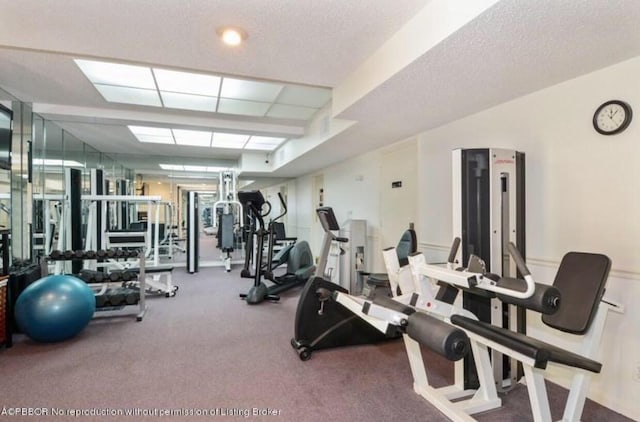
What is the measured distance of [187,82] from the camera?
3.57 metres

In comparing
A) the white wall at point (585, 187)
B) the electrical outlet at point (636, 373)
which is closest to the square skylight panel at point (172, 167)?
the white wall at point (585, 187)

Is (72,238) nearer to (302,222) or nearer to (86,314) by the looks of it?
(86,314)

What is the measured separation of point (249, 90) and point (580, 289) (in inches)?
138

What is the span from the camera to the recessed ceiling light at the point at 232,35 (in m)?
2.15

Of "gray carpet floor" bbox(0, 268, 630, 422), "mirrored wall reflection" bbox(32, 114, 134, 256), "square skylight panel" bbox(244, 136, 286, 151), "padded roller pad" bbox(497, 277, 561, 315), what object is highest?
"square skylight panel" bbox(244, 136, 286, 151)

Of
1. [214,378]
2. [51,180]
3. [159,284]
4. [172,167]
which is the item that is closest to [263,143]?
[172,167]

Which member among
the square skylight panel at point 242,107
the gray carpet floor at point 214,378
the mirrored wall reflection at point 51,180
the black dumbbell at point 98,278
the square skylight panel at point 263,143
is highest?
the square skylight panel at point 263,143

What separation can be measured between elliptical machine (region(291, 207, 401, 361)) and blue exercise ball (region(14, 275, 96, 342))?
6.78 feet

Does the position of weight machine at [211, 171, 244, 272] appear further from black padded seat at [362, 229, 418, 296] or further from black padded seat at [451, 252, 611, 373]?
black padded seat at [451, 252, 611, 373]

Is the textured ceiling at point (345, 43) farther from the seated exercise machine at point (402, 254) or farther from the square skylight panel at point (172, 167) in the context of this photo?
the square skylight panel at point (172, 167)

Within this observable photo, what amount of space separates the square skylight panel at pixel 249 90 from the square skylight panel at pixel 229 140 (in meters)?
1.91

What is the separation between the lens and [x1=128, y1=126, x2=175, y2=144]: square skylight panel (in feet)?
17.8

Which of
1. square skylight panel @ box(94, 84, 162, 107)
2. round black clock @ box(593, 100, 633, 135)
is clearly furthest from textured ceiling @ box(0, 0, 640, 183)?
square skylight panel @ box(94, 84, 162, 107)

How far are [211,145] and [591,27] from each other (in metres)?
6.20
